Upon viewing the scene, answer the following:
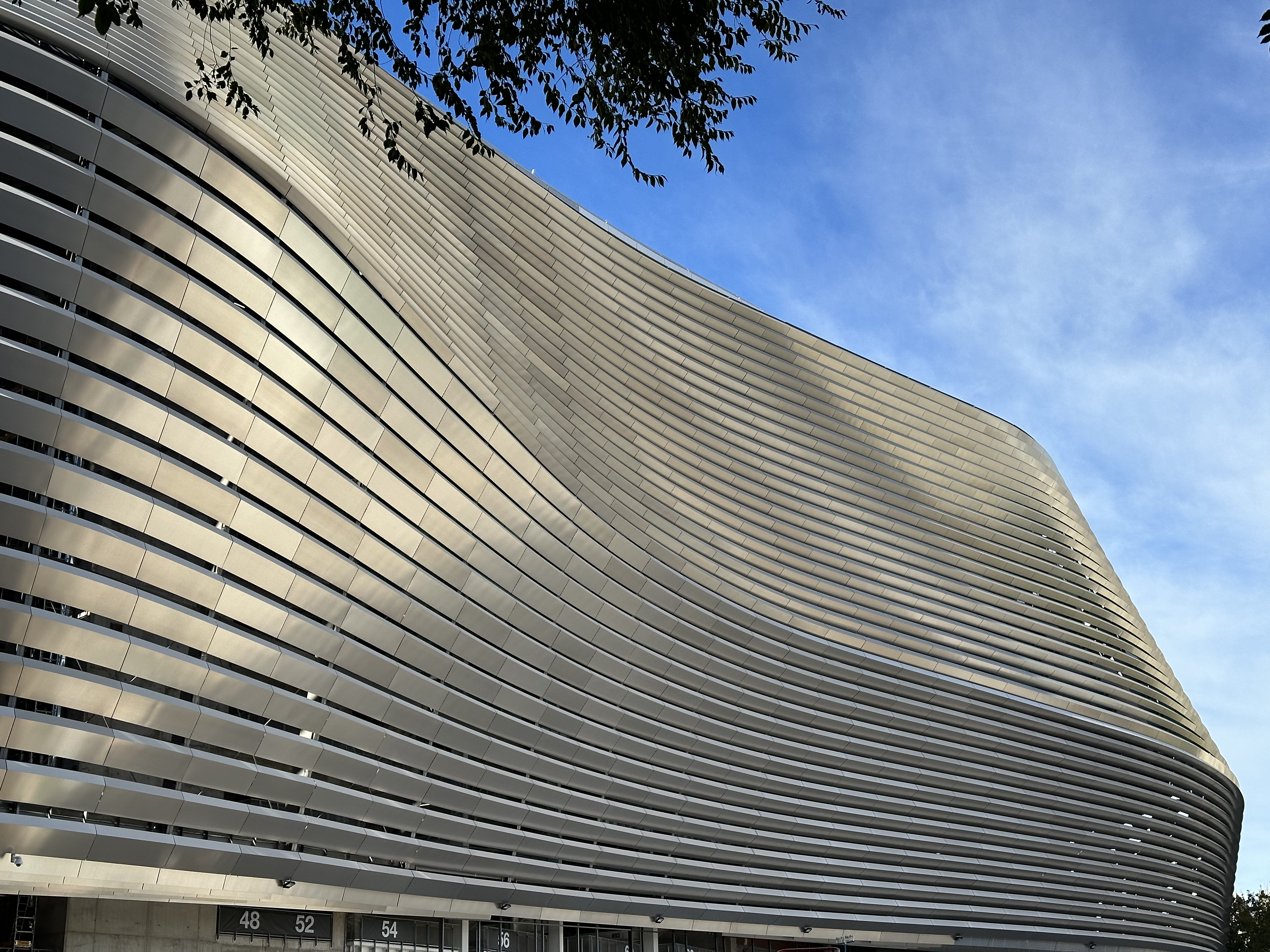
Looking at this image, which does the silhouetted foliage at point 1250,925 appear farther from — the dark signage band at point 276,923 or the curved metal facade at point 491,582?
the dark signage band at point 276,923

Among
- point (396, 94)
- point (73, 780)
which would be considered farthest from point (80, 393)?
point (396, 94)

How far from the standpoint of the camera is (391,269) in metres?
26.5

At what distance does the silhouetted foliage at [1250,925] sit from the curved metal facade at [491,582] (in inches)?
533

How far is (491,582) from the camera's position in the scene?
96.7 ft

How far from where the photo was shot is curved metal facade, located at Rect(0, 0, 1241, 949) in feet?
60.4

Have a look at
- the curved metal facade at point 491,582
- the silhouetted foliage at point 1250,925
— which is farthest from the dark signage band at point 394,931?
the silhouetted foliage at point 1250,925

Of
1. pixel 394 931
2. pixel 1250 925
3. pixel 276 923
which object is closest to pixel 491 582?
pixel 394 931

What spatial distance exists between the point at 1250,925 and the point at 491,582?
3032 inches

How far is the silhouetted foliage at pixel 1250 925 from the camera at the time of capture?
238ft

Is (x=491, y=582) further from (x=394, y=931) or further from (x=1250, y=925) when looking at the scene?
(x=1250, y=925)

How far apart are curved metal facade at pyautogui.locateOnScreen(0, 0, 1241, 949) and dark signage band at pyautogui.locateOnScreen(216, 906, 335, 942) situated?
1.38 meters

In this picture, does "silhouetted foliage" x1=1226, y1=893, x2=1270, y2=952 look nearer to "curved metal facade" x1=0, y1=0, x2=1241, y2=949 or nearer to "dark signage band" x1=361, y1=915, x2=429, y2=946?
"curved metal facade" x1=0, y1=0, x2=1241, y2=949

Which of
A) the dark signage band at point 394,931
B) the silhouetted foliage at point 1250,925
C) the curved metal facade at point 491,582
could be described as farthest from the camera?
the silhouetted foliage at point 1250,925

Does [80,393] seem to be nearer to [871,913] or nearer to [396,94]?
[396,94]
